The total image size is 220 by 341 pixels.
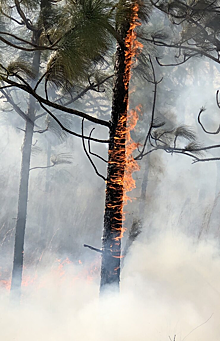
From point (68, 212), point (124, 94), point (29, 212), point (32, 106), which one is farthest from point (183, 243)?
point (124, 94)

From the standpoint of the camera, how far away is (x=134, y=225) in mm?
2881

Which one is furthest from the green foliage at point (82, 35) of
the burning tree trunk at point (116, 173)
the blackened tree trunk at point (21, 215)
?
the blackened tree trunk at point (21, 215)

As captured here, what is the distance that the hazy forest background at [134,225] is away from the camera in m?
2.12

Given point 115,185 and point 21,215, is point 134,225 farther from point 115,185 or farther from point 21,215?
point 115,185

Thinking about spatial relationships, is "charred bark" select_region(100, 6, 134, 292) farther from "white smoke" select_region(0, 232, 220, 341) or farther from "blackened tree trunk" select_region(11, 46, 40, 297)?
"blackened tree trunk" select_region(11, 46, 40, 297)

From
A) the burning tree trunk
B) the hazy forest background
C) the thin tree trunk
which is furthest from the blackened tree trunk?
the burning tree trunk

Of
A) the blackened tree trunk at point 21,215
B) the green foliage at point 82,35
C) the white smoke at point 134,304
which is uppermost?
the green foliage at point 82,35

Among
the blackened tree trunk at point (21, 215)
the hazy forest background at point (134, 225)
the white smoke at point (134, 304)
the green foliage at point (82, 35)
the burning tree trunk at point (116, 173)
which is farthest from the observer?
the blackened tree trunk at point (21, 215)

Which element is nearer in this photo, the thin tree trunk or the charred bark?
the charred bark

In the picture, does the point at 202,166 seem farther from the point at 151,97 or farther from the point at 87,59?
the point at 87,59

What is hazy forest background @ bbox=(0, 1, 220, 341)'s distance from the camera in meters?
2.12

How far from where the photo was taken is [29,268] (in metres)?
3.66

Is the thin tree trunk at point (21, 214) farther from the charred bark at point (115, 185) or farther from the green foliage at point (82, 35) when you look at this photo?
the green foliage at point (82, 35)

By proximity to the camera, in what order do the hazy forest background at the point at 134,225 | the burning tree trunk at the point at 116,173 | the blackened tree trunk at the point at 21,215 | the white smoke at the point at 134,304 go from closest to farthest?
the burning tree trunk at the point at 116,173 → the white smoke at the point at 134,304 → the hazy forest background at the point at 134,225 → the blackened tree trunk at the point at 21,215
